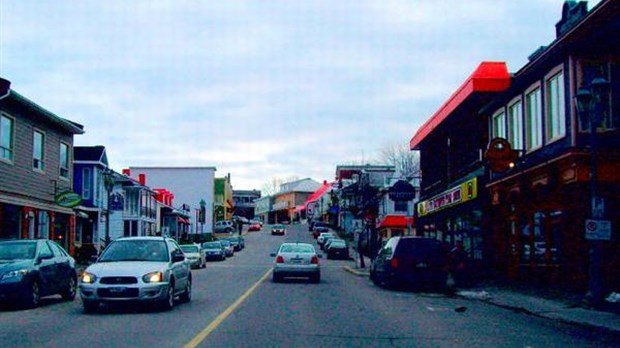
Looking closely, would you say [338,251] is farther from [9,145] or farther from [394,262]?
[394,262]

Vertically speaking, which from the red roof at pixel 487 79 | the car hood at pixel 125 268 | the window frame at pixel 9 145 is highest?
the red roof at pixel 487 79

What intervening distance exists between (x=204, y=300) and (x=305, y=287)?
24.1ft

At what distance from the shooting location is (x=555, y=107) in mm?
22047

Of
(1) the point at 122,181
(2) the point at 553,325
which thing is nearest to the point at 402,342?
(2) the point at 553,325

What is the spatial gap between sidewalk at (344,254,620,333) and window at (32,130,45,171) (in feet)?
59.6

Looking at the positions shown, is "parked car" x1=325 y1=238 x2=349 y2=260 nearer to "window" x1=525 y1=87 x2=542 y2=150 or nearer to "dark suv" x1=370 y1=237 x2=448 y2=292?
"dark suv" x1=370 y1=237 x2=448 y2=292

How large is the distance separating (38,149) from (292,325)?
22.1 meters

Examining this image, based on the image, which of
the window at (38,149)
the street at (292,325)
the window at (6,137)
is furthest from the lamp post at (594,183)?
the window at (38,149)

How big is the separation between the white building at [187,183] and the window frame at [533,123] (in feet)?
273

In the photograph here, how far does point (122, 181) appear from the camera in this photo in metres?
64.4

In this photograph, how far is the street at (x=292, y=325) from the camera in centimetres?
1192

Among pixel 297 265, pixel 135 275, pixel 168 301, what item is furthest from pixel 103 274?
pixel 297 265

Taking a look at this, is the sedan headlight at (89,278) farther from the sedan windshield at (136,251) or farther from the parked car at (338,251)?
the parked car at (338,251)

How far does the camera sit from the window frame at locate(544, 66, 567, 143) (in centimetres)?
2127
